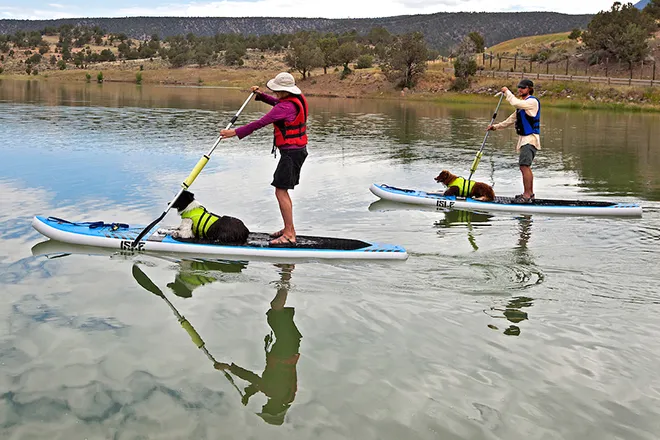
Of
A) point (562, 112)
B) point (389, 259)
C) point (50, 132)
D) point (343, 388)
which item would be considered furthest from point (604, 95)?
point (343, 388)

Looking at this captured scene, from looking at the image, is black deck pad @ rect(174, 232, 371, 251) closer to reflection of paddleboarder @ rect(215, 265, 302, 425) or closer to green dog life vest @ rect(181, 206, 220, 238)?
green dog life vest @ rect(181, 206, 220, 238)

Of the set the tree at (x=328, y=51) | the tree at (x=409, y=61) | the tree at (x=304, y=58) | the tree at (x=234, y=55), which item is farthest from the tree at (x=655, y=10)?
the tree at (x=234, y=55)

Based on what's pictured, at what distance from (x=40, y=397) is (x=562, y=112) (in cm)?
4831

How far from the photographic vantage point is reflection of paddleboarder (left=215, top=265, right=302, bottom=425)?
5832 millimetres

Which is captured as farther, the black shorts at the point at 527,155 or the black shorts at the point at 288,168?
the black shorts at the point at 527,155

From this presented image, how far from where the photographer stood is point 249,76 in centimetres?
9300

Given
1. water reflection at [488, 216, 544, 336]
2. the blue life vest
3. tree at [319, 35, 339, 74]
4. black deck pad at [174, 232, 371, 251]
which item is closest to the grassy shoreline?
tree at [319, 35, 339, 74]

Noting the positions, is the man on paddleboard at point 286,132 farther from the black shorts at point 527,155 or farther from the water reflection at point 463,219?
the black shorts at point 527,155

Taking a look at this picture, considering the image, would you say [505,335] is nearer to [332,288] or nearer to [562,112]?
[332,288]

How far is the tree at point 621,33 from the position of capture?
7162 centimetres

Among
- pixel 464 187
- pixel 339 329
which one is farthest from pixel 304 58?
pixel 339 329

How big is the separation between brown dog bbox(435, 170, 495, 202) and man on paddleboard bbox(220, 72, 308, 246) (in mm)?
4895

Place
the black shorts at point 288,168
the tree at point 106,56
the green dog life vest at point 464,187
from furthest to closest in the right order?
the tree at point 106,56 < the green dog life vest at point 464,187 < the black shorts at point 288,168

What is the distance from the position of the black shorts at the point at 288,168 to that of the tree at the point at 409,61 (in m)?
61.1
